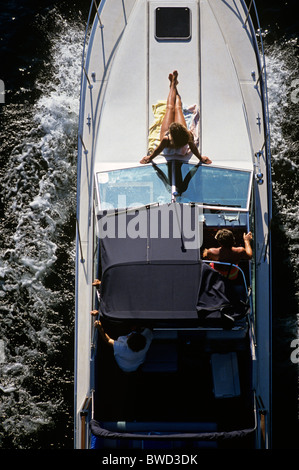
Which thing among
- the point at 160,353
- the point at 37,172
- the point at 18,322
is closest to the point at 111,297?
the point at 160,353

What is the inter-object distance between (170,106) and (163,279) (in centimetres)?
258

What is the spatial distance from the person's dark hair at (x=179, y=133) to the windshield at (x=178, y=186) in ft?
1.17

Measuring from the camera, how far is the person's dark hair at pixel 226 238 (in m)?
6.48

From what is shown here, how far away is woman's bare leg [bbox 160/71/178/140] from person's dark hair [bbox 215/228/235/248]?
171 centimetres

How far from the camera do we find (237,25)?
8133mm

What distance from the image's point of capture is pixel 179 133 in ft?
22.9

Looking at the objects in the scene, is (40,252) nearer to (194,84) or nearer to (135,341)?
(135,341)

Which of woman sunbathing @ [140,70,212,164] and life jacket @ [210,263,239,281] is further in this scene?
woman sunbathing @ [140,70,212,164]

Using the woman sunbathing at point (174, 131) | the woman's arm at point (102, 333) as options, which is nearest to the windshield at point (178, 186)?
the woman sunbathing at point (174, 131)

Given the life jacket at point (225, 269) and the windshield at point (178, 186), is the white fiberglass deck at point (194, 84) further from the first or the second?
the life jacket at point (225, 269)

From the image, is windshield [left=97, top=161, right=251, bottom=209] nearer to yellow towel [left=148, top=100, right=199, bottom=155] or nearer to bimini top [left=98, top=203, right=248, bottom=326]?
yellow towel [left=148, top=100, right=199, bottom=155]

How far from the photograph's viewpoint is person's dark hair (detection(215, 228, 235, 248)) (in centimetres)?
648

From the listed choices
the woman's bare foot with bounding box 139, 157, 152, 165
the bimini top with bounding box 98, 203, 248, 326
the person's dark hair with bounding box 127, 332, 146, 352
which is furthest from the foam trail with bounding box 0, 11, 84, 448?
the bimini top with bounding box 98, 203, 248, 326

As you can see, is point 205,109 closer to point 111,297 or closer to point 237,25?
point 237,25
